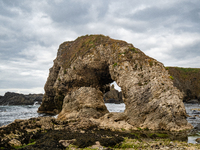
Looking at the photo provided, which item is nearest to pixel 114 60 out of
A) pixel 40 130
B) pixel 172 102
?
pixel 172 102

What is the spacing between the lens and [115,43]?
88.6ft

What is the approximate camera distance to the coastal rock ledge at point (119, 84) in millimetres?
18938

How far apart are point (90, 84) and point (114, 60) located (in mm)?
6633

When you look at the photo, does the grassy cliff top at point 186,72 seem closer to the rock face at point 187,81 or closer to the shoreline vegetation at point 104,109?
the rock face at point 187,81

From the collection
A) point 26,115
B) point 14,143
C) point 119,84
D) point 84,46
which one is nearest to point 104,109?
point 119,84

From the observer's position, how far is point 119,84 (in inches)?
936

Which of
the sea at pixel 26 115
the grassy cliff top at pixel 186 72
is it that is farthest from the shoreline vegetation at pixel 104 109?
the grassy cliff top at pixel 186 72

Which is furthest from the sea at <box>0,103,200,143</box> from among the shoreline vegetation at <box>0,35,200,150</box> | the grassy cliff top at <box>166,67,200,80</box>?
the grassy cliff top at <box>166,67,200,80</box>

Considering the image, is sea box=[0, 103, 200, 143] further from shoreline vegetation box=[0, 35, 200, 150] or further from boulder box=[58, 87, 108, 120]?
boulder box=[58, 87, 108, 120]

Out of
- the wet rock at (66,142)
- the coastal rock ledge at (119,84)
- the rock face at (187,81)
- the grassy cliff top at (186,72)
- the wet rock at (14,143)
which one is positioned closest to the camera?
the wet rock at (66,142)

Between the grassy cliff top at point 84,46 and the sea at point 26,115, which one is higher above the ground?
the grassy cliff top at point 84,46

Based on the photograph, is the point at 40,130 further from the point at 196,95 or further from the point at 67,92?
the point at 196,95

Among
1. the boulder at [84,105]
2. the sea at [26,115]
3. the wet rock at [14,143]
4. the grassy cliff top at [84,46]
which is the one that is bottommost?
the sea at [26,115]

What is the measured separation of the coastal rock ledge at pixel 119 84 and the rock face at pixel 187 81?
271 feet
